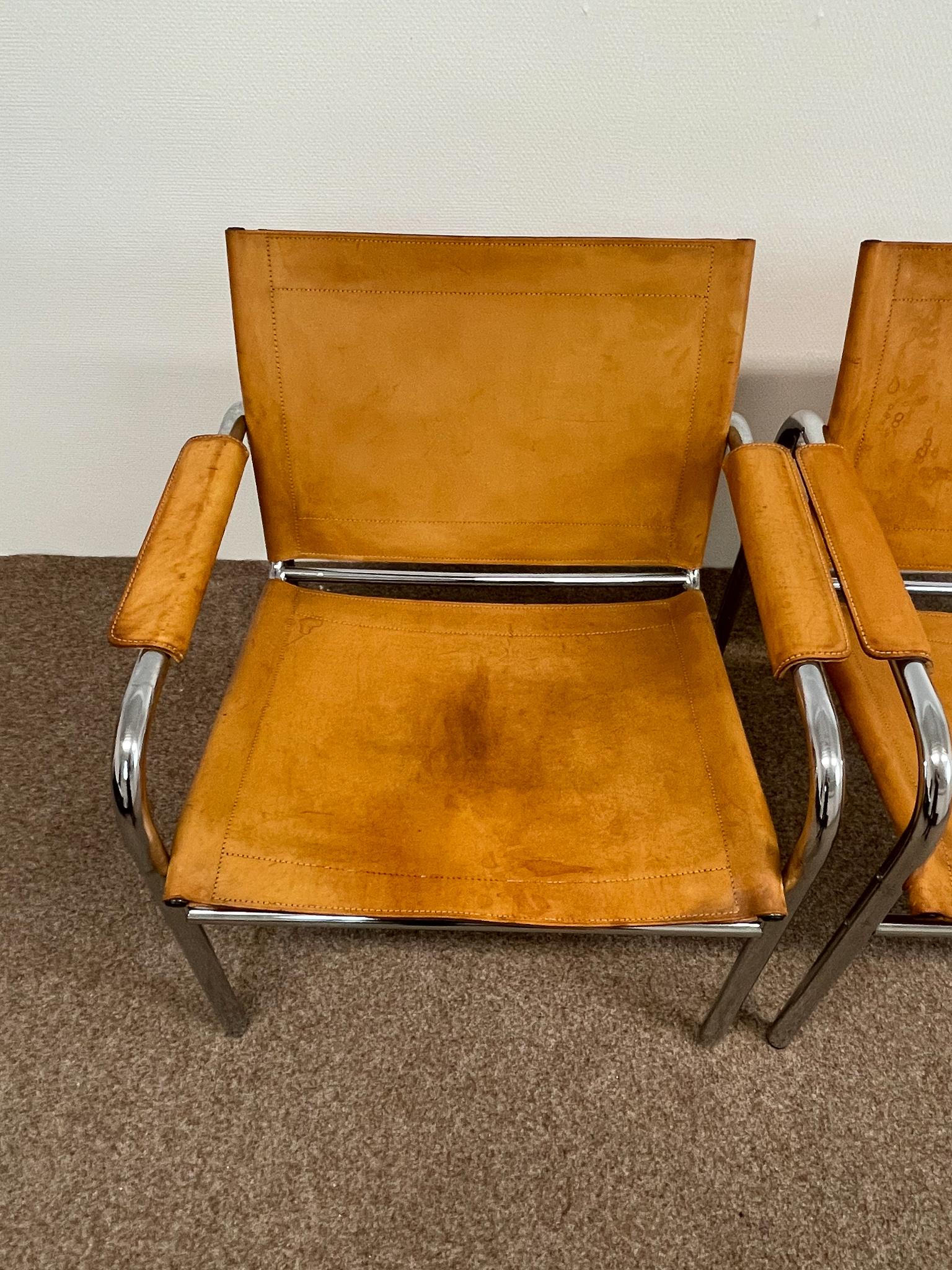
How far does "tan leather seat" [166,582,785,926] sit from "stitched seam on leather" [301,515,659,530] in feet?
0.39

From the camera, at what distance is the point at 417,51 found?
108cm

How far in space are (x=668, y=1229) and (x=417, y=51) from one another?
156cm

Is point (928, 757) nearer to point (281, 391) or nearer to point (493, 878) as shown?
point (493, 878)

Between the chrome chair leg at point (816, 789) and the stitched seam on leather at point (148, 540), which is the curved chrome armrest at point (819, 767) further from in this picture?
the stitched seam on leather at point (148, 540)

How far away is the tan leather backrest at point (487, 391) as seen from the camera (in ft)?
3.13

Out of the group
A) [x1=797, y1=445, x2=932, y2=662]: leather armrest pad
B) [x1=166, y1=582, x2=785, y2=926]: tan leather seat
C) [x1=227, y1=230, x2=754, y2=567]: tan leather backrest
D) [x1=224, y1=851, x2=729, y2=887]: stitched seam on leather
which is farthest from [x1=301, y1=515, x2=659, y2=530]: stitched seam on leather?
[x1=224, y1=851, x2=729, y2=887]: stitched seam on leather

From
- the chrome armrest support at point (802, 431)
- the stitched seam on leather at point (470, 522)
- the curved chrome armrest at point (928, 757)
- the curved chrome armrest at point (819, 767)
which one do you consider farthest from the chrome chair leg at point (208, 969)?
the chrome armrest support at point (802, 431)

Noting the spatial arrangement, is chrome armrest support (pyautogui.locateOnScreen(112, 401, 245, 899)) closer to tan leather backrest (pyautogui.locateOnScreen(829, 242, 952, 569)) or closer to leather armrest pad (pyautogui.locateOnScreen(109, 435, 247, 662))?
leather armrest pad (pyautogui.locateOnScreen(109, 435, 247, 662))

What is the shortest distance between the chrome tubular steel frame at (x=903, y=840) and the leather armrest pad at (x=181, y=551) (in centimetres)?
73

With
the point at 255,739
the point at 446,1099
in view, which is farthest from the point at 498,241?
the point at 446,1099

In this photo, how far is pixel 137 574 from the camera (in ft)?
2.77

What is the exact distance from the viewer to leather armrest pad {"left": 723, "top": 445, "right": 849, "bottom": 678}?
2.63 feet

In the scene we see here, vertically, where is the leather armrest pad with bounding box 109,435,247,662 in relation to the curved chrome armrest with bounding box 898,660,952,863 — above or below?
above

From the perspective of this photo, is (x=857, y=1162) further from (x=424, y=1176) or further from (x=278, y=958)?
(x=278, y=958)
